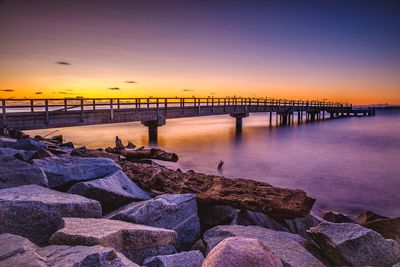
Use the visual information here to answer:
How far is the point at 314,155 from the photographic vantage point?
18203 mm

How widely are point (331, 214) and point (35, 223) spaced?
573 centimetres

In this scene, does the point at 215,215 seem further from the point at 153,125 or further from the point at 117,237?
the point at 153,125

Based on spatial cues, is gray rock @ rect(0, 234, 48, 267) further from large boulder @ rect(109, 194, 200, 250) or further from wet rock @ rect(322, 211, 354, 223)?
wet rock @ rect(322, 211, 354, 223)

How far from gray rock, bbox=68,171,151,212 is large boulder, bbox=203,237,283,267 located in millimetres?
2489

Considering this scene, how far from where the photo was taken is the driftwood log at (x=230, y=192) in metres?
4.90

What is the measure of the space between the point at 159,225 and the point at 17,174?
7.30 ft

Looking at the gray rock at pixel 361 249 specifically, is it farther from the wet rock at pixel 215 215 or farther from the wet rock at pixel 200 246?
the wet rock at pixel 215 215

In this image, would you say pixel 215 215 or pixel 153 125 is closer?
pixel 215 215

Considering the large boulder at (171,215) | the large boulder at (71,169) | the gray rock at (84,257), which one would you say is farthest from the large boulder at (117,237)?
the large boulder at (71,169)

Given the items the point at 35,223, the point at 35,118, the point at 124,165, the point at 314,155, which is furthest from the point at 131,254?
the point at 314,155

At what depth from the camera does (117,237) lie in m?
2.96

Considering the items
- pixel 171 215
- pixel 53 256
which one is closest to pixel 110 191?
Answer: pixel 171 215

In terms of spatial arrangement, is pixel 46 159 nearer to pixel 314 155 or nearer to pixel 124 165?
pixel 124 165

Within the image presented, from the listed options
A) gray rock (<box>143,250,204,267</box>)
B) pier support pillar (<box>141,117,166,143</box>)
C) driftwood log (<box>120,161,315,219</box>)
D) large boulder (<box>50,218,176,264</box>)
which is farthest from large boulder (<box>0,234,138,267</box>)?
pier support pillar (<box>141,117,166,143</box>)
